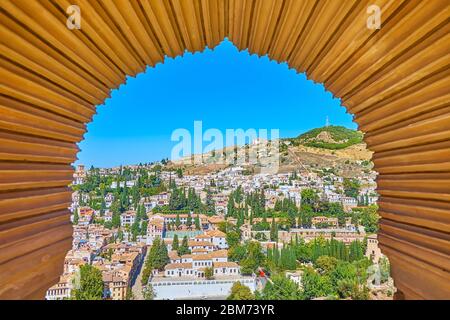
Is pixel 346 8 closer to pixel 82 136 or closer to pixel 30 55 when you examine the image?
pixel 30 55

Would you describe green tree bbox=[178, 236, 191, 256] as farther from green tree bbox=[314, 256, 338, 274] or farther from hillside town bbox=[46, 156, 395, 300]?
green tree bbox=[314, 256, 338, 274]

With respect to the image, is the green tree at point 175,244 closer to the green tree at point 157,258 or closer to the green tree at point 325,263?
the green tree at point 157,258

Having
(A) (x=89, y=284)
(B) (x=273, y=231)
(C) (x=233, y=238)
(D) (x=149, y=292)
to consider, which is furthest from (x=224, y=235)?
(A) (x=89, y=284)

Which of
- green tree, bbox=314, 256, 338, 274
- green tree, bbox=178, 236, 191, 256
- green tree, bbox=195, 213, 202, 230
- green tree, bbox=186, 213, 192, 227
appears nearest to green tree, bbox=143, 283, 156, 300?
green tree, bbox=178, 236, 191, 256

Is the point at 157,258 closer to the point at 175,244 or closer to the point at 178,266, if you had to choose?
the point at 178,266
